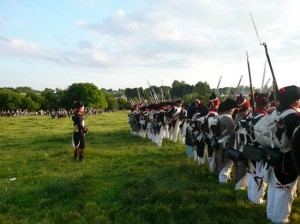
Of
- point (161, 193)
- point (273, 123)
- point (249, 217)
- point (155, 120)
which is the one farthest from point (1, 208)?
point (155, 120)

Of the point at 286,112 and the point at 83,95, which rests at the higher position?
the point at 83,95

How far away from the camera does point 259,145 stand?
6066 mm

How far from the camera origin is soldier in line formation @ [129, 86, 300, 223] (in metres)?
5.15

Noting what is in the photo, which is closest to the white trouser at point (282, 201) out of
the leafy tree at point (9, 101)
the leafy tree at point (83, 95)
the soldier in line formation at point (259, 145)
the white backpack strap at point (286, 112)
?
the soldier in line formation at point (259, 145)

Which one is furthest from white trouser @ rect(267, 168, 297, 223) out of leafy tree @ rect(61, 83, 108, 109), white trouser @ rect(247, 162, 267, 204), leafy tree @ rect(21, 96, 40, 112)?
leafy tree @ rect(21, 96, 40, 112)

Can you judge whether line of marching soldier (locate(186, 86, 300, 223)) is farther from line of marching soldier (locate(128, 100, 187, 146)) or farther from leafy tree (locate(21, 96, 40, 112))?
leafy tree (locate(21, 96, 40, 112))

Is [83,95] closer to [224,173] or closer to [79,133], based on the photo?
[79,133]

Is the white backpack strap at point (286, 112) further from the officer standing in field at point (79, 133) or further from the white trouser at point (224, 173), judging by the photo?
the officer standing in field at point (79, 133)

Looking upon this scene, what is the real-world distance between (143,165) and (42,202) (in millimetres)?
4030

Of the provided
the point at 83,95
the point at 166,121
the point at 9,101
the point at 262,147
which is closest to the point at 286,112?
the point at 262,147

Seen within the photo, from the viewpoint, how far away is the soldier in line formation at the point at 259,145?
16.9ft

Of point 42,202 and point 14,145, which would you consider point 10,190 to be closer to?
point 42,202

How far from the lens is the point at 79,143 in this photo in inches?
501

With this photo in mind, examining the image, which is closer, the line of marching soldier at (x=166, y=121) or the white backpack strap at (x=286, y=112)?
the white backpack strap at (x=286, y=112)
